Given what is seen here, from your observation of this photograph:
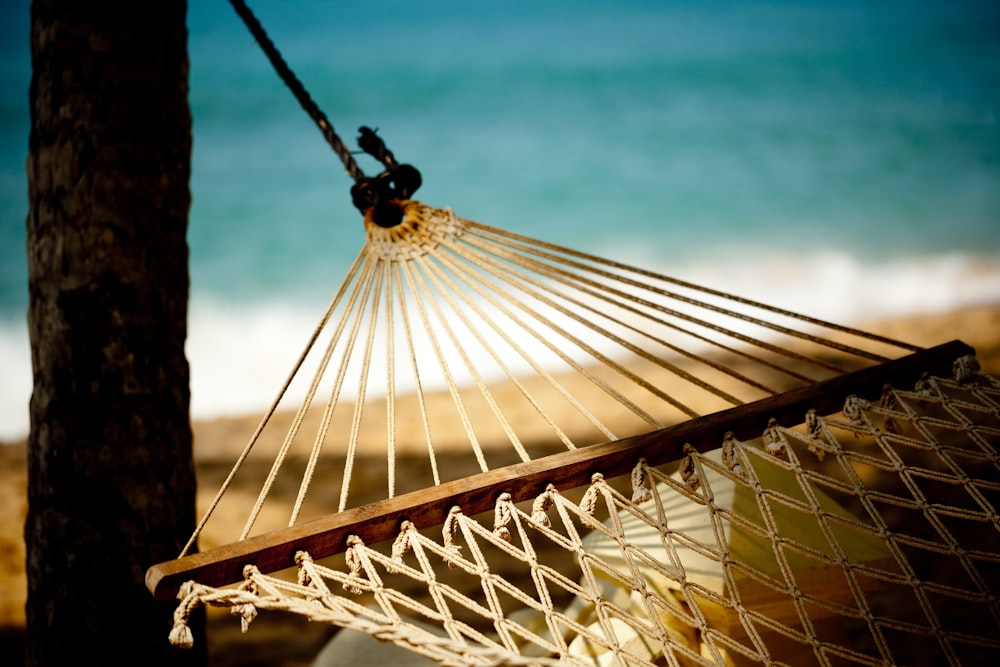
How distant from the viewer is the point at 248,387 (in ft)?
15.8

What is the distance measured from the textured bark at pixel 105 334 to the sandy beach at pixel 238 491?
38.2 inches

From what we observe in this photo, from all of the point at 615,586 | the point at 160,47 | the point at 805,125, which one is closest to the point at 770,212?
the point at 805,125

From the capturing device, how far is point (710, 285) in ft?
16.1

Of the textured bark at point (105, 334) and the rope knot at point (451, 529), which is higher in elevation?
the textured bark at point (105, 334)

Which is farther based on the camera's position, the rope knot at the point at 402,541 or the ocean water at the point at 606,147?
the ocean water at the point at 606,147

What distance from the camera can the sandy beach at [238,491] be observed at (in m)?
1.87

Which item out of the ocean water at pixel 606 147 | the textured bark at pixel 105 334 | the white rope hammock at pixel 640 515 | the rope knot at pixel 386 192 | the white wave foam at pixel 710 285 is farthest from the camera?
the ocean water at pixel 606 147

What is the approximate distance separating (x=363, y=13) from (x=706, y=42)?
2.47 metres

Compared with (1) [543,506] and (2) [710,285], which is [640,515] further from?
(2) [710,285]

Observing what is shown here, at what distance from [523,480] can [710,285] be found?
4.39 meters

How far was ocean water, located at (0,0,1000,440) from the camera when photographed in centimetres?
451

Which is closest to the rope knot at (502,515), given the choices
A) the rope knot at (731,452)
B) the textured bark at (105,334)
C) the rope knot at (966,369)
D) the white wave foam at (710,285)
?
the rope knot at (731,452)

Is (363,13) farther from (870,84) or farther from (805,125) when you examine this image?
(870,84)

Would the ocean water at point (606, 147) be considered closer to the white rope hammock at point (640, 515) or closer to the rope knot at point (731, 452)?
the white rope hammock at point (640, 515)
